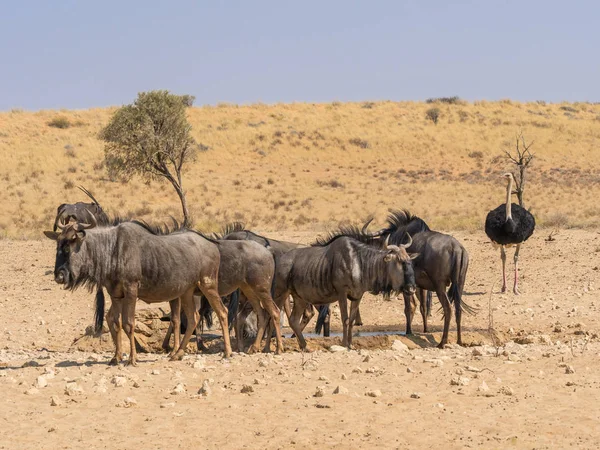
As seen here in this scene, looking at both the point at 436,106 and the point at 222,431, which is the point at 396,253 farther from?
the point at 436,106

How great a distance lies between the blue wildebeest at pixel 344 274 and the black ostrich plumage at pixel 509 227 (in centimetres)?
734

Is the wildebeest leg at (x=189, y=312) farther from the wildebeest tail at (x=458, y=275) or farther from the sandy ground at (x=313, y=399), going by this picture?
the wildebeest tail at (x=458, y=275)

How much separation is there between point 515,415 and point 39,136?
50.4 m

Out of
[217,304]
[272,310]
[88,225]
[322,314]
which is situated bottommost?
[322,314]

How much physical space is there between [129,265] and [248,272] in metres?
2.01

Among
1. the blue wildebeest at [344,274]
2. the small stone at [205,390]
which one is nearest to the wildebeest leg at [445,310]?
the blue wildebeest at [344,274]

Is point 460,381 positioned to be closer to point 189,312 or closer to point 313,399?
point 313,399

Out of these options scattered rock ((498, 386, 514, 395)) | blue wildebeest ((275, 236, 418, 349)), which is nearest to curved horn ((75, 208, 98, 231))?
blue wildebeest ((275, 236, 418, 349))

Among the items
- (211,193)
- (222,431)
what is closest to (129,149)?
(211,193)

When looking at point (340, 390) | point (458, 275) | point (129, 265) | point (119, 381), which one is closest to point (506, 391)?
point (340, 390)

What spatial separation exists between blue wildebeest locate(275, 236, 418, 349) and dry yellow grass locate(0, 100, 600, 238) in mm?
15778

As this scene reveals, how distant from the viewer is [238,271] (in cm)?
1253

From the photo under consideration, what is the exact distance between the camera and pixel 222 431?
8273mm

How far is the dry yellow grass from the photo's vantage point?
39562 mm
